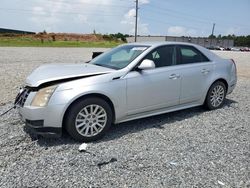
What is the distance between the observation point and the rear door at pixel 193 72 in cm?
509

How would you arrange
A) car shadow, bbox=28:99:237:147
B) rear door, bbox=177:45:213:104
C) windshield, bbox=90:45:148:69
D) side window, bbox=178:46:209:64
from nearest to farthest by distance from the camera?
car shadow, bbox=28:99:237:147, windshield, bbox=90:45:148:69, rear door, bbox=177:45:213:104, side window, bbox=178:46:209:64

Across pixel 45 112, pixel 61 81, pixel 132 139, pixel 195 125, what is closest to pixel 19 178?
pixel 45 112

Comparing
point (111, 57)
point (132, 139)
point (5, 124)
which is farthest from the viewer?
point (111, 57)

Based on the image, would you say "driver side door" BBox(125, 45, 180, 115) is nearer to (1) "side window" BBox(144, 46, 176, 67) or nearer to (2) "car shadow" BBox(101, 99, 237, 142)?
(1) "side window" BBox(144, 46, 176, 67)

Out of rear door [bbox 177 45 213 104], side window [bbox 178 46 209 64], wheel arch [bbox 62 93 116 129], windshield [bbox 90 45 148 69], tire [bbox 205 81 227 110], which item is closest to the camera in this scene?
wheel arch [bbox 62 93 116 129]

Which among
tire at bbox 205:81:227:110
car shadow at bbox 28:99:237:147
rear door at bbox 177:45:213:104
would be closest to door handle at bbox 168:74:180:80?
rear door at bbox 177:45:213:104

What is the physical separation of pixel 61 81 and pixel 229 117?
11.4 feet

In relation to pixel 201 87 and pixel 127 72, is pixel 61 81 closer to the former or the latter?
pixel 127 72

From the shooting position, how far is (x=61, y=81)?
390 cm

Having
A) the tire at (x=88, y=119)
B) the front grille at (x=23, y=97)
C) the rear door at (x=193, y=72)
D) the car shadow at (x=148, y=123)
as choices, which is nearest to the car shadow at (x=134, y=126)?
the car shadow at (x=148, y=123)

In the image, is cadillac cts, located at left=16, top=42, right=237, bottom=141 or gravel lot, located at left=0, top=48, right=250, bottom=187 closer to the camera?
gravel lot, located at left=0, top=48, right=250, bottom=187

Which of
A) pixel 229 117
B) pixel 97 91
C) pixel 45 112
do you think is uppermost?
pixel 97 91

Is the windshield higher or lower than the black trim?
higher

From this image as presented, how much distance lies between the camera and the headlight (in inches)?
147
